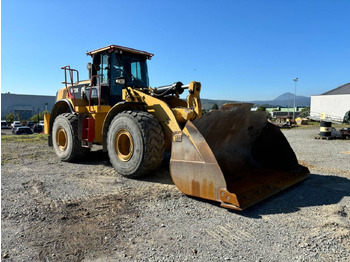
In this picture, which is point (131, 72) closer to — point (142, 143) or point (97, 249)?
point (142, 143)

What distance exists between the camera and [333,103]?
39.6 metres

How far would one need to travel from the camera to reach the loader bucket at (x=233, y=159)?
3.72 meters

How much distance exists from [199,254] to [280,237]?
944 millimetres

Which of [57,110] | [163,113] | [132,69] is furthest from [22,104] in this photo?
[163,113]

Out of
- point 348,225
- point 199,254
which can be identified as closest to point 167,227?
point 199,254

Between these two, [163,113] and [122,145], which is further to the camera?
[122,145]

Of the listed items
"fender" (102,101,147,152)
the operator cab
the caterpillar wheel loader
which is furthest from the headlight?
"fender" (102,101,147,152)

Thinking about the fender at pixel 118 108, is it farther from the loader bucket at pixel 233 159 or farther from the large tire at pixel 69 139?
the loader bucket at pixel 233 159

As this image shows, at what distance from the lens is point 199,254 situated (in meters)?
2.62

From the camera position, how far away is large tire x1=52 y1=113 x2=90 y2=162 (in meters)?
6.95

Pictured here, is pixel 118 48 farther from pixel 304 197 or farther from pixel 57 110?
pixel 304 197

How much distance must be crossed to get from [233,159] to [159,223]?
233cm

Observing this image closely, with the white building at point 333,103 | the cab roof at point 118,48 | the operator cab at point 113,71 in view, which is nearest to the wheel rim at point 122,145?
the operator cab at point 113,71

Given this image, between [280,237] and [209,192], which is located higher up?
[209,192]
